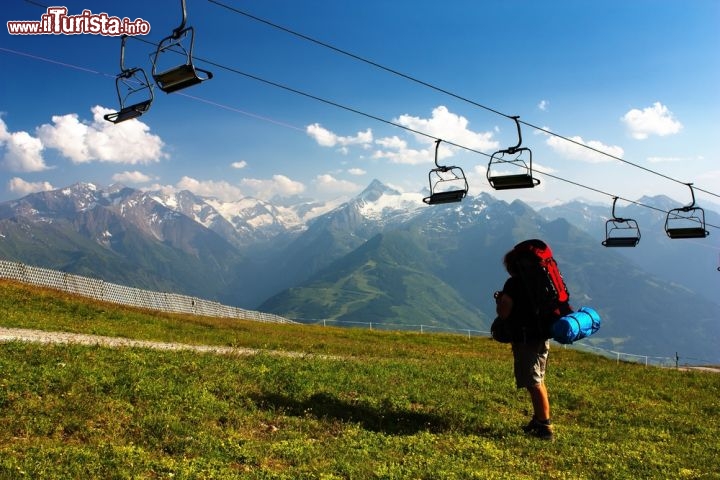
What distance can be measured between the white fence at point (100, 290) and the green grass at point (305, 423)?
41.5 metres

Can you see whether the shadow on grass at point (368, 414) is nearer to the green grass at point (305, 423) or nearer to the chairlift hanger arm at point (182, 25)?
the green grass at point (305, 423)

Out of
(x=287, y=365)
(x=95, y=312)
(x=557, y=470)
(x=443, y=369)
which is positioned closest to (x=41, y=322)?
(x=95, y=312)

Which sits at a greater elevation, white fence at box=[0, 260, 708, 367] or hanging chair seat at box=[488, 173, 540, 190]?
hanging chair seat at box=[488, 173, 540, 190]

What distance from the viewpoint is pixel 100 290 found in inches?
2270

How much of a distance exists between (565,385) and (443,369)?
449 centimetres

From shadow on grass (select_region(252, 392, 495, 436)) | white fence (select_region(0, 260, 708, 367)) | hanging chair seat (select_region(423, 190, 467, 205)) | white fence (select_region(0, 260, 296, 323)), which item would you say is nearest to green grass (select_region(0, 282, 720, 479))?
shadow on grass (select_region(252, 392, 495, 436))

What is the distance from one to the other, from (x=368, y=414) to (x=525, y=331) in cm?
434

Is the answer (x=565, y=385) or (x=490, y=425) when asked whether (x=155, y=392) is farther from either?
(x=565, y=385)

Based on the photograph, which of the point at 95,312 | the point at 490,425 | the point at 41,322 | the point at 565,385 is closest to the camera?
the point at 490,425

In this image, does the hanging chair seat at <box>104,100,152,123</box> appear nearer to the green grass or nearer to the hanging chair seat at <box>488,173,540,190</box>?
the green grass

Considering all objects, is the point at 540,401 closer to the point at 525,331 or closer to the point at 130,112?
the point at 525,331

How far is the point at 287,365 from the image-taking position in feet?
53.2

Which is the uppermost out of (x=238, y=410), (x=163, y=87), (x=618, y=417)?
(x=163, y=87)

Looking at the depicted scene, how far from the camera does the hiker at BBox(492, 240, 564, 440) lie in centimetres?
1110
